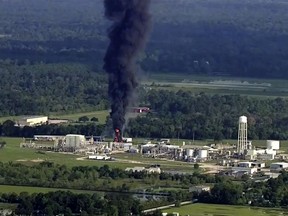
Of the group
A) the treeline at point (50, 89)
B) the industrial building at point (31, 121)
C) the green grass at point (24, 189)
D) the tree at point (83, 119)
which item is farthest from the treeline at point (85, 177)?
the treeline at point (50, 89)

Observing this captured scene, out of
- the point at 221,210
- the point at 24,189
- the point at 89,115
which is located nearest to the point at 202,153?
the point at 24,189

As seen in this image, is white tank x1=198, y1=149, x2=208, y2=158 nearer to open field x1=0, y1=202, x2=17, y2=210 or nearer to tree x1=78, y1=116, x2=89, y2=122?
tree x1=78, y1=116, x2=89, y2=122

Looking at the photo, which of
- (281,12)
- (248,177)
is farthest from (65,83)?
(281,12)

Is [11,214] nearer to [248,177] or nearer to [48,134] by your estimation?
[248,177]

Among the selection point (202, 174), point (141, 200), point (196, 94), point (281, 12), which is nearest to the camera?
point (141, 200)

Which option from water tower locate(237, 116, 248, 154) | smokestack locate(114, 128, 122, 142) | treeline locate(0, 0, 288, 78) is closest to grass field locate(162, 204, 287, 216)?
water tower locate(237, 116, 248, 154)

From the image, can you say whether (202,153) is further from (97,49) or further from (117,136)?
(97,49)
